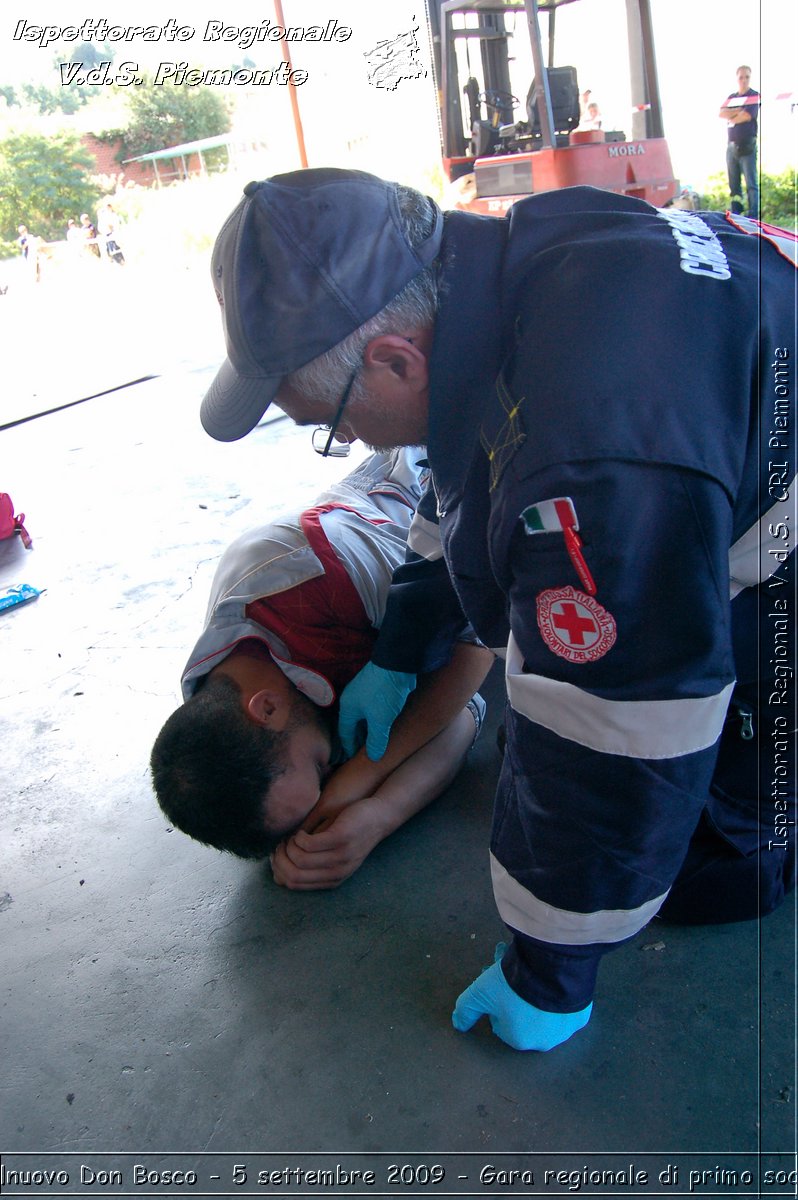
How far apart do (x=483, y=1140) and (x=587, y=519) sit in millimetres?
840

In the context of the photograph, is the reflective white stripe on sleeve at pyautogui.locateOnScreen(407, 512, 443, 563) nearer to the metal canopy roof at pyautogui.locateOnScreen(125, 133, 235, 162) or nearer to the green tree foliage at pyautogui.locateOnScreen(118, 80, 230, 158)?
the green tree foliage at pyautogui.locateOnScreen(118, 80, 230, 158)

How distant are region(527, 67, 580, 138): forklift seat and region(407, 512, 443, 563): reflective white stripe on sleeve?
19.2 feet

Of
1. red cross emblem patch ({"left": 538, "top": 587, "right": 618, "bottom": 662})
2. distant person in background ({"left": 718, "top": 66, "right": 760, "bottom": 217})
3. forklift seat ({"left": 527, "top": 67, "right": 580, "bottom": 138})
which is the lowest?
red cross emblem patch ({"left": 538, "top": 587, "right": 618, "bottom": 662})

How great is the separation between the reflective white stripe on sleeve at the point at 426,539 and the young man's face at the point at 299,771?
37 centimetres

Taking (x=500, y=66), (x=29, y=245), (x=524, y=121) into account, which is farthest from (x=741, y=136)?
(x=29, y=245)

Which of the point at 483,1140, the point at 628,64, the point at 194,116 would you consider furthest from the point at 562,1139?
the point at 194,116

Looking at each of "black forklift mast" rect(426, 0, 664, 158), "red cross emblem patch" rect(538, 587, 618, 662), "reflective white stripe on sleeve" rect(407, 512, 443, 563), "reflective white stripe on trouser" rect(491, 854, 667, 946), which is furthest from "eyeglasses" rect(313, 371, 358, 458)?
"black forklift mast" rect(426, 0, 664, 158)

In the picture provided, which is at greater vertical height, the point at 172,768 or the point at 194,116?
the point at 194,116

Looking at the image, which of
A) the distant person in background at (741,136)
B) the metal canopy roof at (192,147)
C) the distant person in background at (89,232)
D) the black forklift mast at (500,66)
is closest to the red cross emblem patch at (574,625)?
the black forklift mast at (500,66)

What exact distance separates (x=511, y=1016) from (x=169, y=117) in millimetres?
12268

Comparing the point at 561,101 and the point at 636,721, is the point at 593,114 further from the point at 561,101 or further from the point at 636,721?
the point at 636,721

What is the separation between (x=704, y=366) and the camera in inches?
39.2

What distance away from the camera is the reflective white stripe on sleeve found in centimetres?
165

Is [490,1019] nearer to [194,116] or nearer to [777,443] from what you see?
[777,443]
